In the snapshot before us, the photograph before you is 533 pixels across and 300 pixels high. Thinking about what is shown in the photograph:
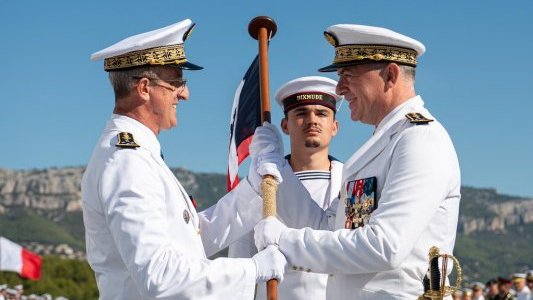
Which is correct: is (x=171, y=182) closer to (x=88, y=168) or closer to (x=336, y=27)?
(x=88, y=168)

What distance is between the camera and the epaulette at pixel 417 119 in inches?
255

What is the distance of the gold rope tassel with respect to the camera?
7117 millimetres

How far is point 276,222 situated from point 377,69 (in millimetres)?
1243

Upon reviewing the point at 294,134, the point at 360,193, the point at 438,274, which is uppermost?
the point at 294,134

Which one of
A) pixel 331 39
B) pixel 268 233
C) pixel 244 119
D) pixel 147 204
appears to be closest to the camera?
pixel 147 204

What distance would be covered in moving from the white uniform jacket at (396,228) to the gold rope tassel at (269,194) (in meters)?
0.50

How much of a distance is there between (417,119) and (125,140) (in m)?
1.88

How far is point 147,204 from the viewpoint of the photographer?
19.2 feet

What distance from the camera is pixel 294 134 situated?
30.3ft

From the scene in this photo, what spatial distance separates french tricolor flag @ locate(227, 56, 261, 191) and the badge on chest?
67.6 inches

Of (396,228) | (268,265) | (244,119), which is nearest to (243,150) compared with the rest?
(244,119)

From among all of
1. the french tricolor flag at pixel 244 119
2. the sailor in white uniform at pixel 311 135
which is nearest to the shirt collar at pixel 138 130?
the french tricolor flag at pixel 244 119

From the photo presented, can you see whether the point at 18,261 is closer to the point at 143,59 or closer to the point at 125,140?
the point at 143,59

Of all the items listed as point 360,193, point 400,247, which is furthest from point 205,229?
point 400,247
